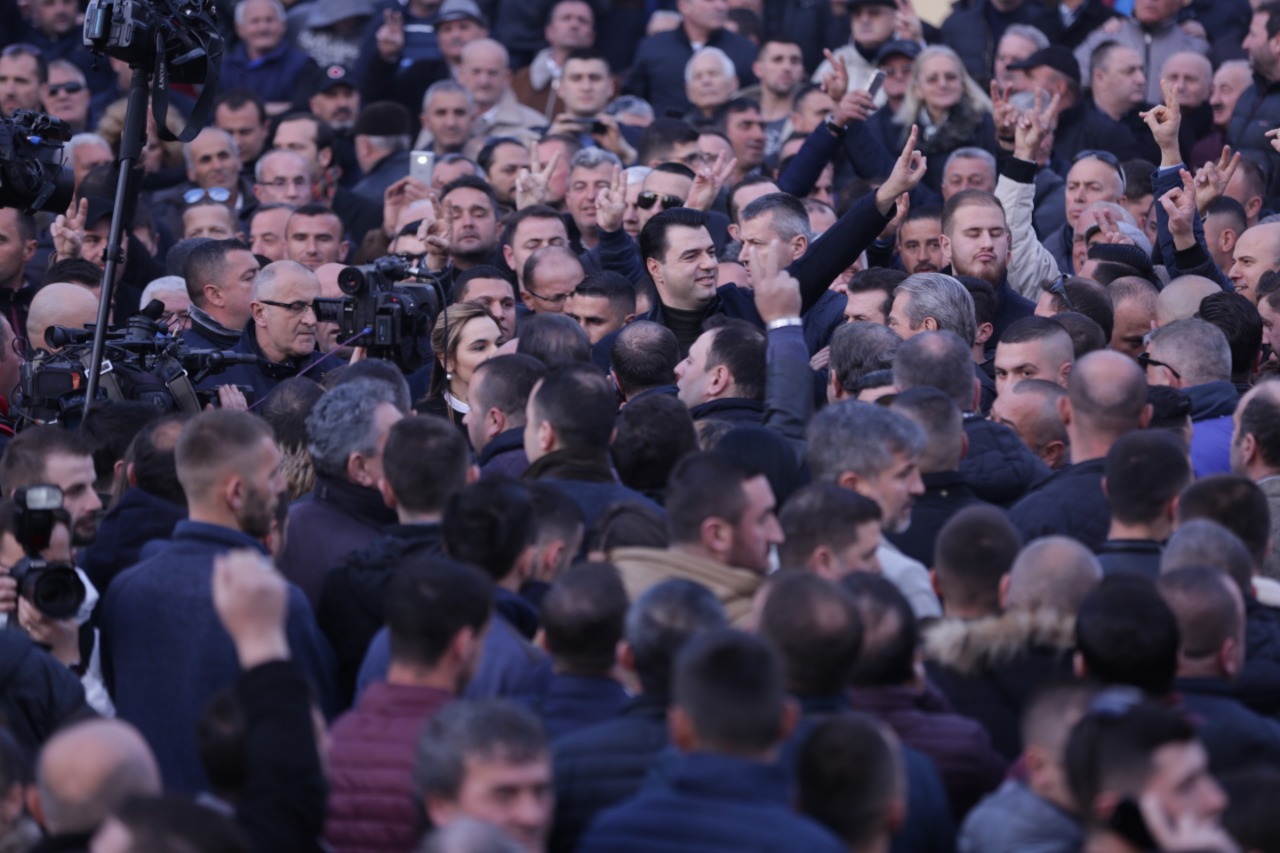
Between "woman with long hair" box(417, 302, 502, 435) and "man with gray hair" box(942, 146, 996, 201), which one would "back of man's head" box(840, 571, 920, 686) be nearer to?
"woman with long hair" box(417, 302, 502, 435)

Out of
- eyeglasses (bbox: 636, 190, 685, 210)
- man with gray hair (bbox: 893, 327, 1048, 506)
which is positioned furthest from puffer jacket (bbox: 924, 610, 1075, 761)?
eyeglasses (bbox: 636, 190, 685, 210)

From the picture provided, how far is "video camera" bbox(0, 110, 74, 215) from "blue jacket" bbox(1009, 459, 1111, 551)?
3.44 m

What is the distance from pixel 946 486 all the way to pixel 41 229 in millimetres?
6853

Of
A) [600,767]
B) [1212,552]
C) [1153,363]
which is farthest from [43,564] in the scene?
[1153,363]

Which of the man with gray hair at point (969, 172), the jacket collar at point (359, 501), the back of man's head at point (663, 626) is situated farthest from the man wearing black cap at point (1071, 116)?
the back of man's head at point (663, 626)

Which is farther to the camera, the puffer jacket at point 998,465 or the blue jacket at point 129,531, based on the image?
the puffer jacket at point 998,465

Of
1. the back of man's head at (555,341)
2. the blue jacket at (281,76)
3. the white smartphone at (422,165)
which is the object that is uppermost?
the back of man's head at (555,341)

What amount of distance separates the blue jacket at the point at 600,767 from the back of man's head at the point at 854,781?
39cm

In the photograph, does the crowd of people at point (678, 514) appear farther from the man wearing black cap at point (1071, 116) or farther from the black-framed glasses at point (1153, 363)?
the man wearing black cap at point (1071, 116)

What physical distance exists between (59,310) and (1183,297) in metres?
4.51

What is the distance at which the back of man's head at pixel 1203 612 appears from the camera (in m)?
4.66

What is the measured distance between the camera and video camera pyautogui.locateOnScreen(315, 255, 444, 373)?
6.93 m

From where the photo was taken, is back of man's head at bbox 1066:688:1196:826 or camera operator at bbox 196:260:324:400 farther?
camera operator at bbox 196:260:324:400

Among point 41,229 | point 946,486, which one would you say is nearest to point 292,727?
point 946,486
